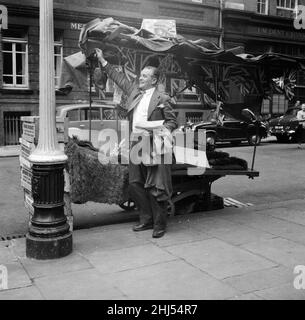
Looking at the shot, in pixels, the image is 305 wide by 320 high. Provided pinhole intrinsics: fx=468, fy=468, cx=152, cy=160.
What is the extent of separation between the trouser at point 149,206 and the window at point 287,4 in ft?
79.5

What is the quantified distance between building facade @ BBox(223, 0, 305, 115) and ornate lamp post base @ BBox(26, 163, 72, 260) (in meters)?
19.6

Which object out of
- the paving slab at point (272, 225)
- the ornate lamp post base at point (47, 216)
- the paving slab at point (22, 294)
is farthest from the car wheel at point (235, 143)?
the paving slab at point (22, 294)

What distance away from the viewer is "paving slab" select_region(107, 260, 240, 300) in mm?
4137

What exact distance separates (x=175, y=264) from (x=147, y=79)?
2.41m

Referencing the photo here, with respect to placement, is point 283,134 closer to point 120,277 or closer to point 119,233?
point 119,233

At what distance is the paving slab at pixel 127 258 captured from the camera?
16.1ft

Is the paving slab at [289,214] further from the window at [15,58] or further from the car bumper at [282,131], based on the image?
the window at [15,58]

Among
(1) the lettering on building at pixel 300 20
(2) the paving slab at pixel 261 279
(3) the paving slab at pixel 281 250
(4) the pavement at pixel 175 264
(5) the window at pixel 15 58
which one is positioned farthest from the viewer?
(1) the lettering on building at pixel 300 20

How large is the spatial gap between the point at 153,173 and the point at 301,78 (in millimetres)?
24340

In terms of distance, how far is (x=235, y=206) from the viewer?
27.2 ft

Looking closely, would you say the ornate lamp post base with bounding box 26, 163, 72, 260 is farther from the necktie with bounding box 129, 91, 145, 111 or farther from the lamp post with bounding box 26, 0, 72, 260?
the necktie with bounding box 129, 91, 145, 111

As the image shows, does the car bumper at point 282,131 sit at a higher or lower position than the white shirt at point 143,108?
lower

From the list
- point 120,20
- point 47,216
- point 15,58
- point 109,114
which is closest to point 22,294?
point 47,216
